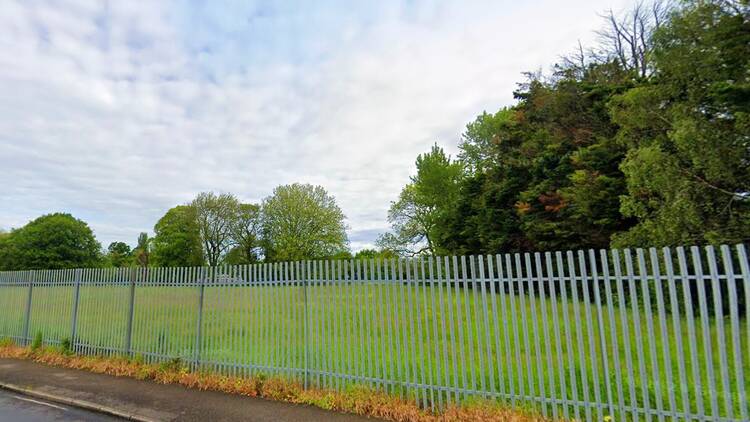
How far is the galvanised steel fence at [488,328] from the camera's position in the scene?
3602 mm

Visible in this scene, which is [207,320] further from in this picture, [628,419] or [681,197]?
[681,197]

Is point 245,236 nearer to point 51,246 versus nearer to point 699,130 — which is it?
point 51,246

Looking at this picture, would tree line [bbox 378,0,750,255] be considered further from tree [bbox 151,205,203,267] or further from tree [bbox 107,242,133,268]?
tree [bbox 107,242,133,268]

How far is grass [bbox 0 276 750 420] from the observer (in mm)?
3781

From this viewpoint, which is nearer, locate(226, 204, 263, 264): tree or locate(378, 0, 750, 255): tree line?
locate(378, 0, 750, 255): tree line

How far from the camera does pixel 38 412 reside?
5.97 m

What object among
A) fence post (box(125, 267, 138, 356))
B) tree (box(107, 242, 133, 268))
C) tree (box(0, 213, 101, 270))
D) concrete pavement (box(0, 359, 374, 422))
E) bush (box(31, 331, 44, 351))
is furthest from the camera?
tree (box(107, 242, 133, 268))

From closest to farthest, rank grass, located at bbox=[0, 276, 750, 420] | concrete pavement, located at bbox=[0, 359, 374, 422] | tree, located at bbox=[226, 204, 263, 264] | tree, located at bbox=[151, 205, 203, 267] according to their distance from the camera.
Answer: grass, located at bbox=[0, 276, 750, 420] < concrete pavement, located at bbox=[0, 359, 374, 422] < tree, located at bbox=[151, 205, 203, 267] < tree, located at bbox=[226, 204, 263, 264]

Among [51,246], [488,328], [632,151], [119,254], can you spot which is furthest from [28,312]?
[119,254]

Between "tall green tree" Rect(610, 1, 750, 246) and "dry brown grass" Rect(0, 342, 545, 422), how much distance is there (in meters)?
10.1

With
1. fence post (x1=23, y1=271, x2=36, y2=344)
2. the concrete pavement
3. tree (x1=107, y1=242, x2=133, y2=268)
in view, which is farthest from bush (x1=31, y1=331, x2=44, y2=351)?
tree (x1=107, y1=242, x2=133, y2=268)

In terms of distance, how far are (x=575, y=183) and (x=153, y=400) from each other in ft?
57.9

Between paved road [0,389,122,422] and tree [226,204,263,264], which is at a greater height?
tree [226,204,263,264]

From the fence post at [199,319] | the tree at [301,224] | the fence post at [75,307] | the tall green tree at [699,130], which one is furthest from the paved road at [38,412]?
the tree at [301,224]
